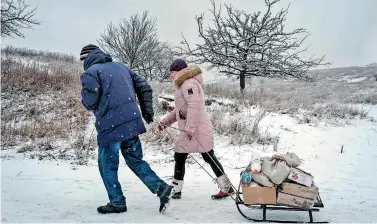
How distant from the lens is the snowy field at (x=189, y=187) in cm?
406

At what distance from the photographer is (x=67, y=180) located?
18.8 ft

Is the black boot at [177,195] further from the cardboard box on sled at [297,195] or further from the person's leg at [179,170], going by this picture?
the cardboard box on sled at [297,195]

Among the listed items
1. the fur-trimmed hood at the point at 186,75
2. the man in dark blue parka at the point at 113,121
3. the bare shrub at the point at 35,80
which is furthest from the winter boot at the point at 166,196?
the bare shrub at the point at 35,80

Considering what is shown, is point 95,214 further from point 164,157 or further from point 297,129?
point 297,129

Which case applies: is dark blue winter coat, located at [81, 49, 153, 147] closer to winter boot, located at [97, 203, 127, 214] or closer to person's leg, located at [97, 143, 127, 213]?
person's leg, located at [97, 143, 127, 213]

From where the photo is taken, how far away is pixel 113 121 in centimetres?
399

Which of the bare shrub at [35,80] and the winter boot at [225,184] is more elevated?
the bare shrub at [35,80]

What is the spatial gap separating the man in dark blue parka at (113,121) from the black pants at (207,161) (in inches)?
26.8

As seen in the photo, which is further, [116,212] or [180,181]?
[180,181]

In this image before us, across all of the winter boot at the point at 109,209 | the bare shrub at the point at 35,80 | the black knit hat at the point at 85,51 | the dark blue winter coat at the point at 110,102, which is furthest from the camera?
the bare shrub at the point at 35,80

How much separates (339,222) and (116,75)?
2994 millimetres

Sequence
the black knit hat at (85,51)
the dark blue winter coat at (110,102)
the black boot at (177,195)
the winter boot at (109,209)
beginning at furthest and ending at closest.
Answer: the black boot at (177,195)
the black knit hat at (85,51)
the winter boot at (109,209)
the dark blue winter coat at (110,102)

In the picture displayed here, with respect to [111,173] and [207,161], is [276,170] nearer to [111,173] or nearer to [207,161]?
[207,161]

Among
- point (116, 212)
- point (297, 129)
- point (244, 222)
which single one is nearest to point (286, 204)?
point (244, 222)
